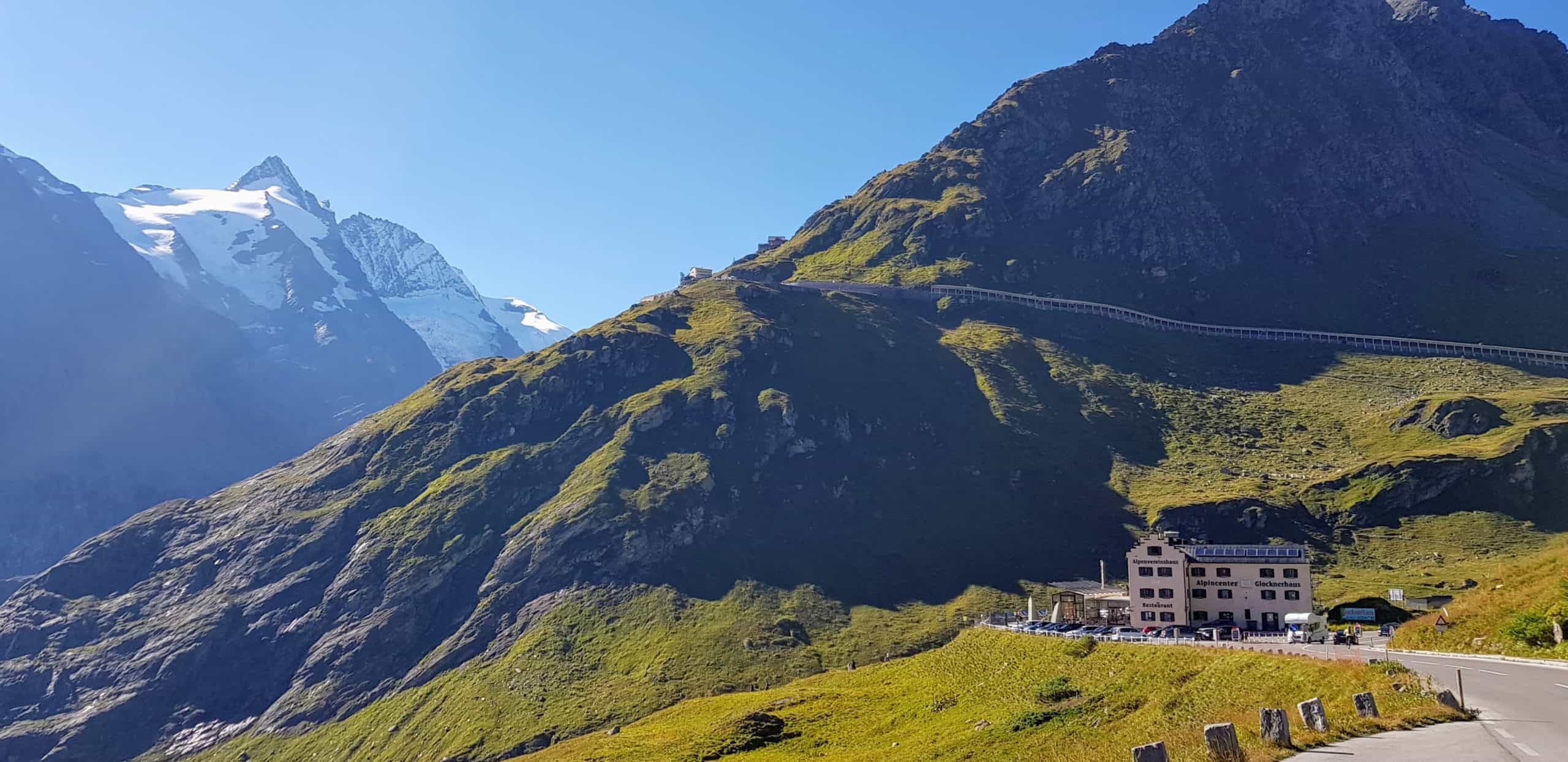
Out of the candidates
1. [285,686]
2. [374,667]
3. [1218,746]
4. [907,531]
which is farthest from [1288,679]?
[285,686]

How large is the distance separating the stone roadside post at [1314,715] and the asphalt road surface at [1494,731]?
67 centimetres

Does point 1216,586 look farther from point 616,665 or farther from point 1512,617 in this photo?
point 616,665

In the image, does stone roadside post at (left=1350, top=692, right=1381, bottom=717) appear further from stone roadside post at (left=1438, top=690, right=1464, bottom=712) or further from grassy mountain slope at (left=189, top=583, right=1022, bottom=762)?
grassy mountain slope at (left=189, top=583, right=1022, bottom=762)

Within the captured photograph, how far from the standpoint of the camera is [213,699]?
560ft

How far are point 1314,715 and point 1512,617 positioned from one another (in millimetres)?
28591

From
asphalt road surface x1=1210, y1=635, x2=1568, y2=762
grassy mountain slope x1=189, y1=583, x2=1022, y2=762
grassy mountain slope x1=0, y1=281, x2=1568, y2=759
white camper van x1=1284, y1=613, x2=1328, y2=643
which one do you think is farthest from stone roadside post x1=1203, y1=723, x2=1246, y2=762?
grassy mountain slope x1=0, y1=281, x2=1568, y2=759

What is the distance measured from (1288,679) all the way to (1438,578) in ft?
406

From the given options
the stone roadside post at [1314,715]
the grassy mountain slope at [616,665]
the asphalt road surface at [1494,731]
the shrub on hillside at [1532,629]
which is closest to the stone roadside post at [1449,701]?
the asphalt road surface at [1494,731]

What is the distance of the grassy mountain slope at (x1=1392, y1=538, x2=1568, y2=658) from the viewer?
4503cm

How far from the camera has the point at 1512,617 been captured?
48469 millimetres

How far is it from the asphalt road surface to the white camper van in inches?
1437

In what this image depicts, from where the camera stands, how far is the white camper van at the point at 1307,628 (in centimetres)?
7406

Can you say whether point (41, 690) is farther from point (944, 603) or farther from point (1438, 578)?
point (1438, 578)

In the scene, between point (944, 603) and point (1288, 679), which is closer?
point (1288, 679)
